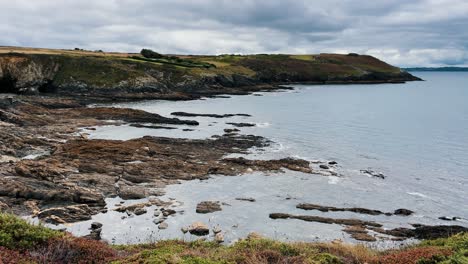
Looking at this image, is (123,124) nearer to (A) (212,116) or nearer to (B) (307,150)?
(A) (212,116)

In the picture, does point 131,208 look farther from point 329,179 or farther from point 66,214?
point 329,179

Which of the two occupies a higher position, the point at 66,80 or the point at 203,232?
the point at 66,80

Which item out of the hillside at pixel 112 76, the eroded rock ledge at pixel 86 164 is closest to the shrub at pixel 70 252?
the eroded rock ledge at pixel 86 164

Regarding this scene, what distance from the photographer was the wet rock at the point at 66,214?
2594 centimetres

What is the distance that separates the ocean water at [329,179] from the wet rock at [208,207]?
61 cm

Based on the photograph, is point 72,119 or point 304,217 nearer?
point 304,217

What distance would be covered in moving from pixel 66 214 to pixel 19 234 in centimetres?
1527

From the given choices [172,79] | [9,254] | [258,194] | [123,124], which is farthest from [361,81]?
[9,254]

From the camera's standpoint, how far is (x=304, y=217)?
28.6m

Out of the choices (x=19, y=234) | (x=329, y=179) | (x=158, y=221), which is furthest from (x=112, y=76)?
(x=19, y=234)

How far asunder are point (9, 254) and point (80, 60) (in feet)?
363

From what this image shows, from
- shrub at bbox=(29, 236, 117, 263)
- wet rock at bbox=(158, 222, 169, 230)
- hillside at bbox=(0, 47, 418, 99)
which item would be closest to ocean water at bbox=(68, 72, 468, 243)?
wet rock at bbox=(158, 222, 169, 230)

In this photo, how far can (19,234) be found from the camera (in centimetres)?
1220

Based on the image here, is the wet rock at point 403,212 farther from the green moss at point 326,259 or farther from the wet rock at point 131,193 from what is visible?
the wet rock at point 131,193
